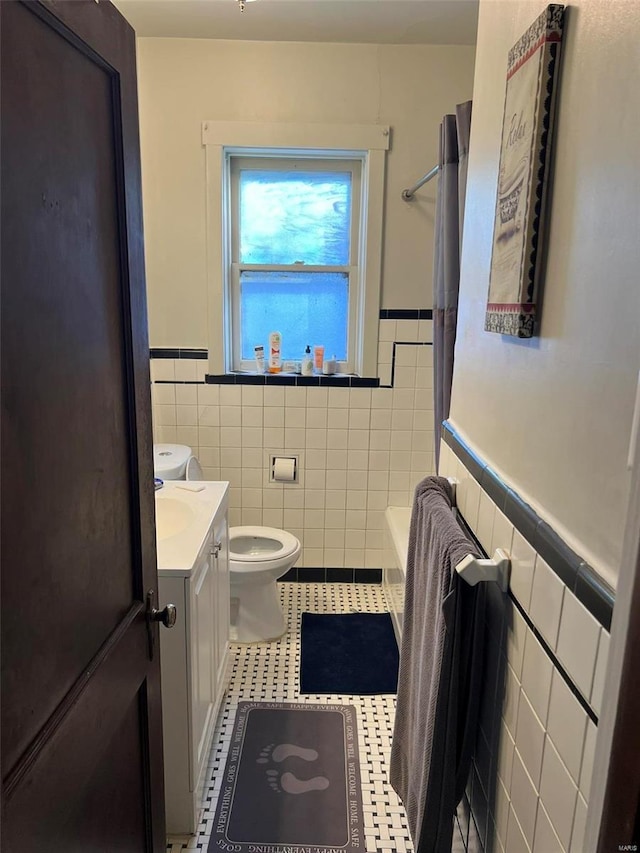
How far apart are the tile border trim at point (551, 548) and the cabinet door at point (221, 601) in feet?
3.41

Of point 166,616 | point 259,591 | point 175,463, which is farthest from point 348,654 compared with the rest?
point 166,616

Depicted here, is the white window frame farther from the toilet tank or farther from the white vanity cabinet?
the white vanity cabinet

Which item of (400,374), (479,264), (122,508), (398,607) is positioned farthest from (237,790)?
(400,374)

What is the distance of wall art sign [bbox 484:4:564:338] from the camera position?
41.0 inches

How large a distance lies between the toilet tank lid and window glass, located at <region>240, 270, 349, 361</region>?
64 centimetres

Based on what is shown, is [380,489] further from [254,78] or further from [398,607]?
[254,78]

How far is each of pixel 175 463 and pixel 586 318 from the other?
2.15 m

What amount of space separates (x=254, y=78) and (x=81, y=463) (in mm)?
2556

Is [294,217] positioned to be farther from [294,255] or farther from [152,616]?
[152,616]

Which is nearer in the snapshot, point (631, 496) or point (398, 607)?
point (631, 496)

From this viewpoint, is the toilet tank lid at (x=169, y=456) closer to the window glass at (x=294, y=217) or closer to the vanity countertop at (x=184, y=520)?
the vanity countertop at (x=184, y=520)

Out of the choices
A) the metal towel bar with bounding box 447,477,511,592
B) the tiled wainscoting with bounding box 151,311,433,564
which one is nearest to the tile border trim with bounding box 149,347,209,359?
the tiled wainscoting with bounding box 151,311,433,564

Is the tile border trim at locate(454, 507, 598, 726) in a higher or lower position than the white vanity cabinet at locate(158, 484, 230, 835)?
higher

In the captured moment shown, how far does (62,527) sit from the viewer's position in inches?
33.5
